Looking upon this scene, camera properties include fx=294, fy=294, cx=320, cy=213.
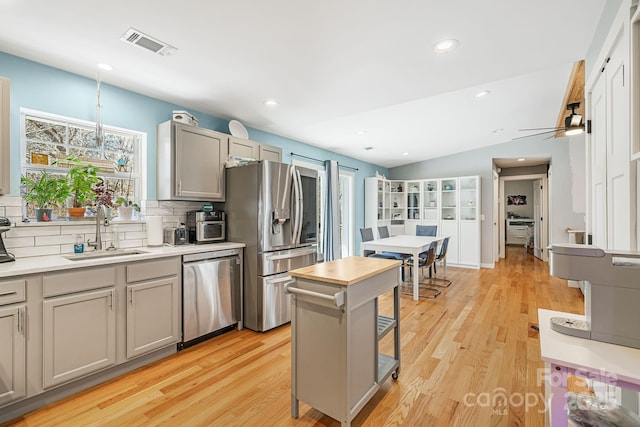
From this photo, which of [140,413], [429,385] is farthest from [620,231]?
[140,413]

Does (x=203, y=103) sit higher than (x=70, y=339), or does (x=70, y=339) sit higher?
(x=203, y=103)

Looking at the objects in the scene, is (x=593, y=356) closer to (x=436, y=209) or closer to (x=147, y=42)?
(x=147, y=42)

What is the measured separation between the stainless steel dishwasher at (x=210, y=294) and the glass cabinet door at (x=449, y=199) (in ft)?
17.5

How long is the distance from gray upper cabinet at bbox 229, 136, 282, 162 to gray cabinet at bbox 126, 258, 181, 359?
1.45 m

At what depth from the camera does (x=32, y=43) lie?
2078mm

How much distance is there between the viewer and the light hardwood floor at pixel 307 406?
180cm

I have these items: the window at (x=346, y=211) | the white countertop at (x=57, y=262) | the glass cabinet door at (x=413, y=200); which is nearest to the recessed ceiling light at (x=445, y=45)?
the white countertop at (x=57, y=262)

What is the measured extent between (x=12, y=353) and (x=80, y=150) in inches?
65.6

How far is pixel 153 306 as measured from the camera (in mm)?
2414

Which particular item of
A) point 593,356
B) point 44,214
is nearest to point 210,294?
point 44,214

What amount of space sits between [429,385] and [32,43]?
147 inches

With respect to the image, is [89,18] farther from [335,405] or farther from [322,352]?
[335,405]

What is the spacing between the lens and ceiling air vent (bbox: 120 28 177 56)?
2021 mm

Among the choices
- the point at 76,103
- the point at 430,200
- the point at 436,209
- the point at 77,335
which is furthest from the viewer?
the point at 430,200
